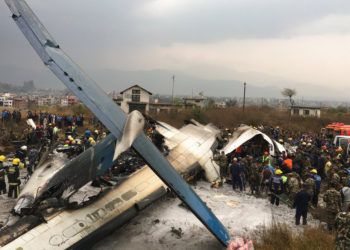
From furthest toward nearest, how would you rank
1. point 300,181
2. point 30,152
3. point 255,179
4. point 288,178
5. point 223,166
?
1. point 30,152
2. point 223,166
3. point 255,179
4. point 288,178
5. point 300,181

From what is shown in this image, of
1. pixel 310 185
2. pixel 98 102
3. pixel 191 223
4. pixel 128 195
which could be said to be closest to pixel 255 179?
pixel 310 185

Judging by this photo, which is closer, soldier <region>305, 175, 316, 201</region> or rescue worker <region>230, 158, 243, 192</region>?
soldier <region>305, 175, 316, 201</region>

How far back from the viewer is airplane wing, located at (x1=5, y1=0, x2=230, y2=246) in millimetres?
9234

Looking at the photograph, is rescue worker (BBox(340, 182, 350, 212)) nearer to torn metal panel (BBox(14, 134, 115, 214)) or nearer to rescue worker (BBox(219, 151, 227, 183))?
rescue worker (BBox(219, 151, 227, 183))

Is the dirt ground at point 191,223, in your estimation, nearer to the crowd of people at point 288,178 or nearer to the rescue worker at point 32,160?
the crowd of people at point 288,178

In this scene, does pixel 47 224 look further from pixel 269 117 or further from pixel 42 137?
pixel 269 117

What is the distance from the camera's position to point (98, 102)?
10.0m

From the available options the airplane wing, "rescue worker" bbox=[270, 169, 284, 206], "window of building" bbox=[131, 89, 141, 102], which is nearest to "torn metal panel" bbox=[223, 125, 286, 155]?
"rescue worker" bbox=[270, 169, 284, 206]

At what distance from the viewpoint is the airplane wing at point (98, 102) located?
9.23 meters

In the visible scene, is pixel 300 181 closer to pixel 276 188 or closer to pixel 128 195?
pixel 276 188

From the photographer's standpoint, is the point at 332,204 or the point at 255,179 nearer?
the point at 332,204

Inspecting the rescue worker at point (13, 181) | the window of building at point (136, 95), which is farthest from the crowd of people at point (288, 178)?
the window of building at point (136, 95)

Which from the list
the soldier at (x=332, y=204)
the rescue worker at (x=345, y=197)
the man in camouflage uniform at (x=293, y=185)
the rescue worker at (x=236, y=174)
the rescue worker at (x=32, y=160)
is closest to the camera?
the soldier at (x=332, y=204)

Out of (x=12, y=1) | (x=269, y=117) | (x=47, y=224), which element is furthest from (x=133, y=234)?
(x=269, y=117)
